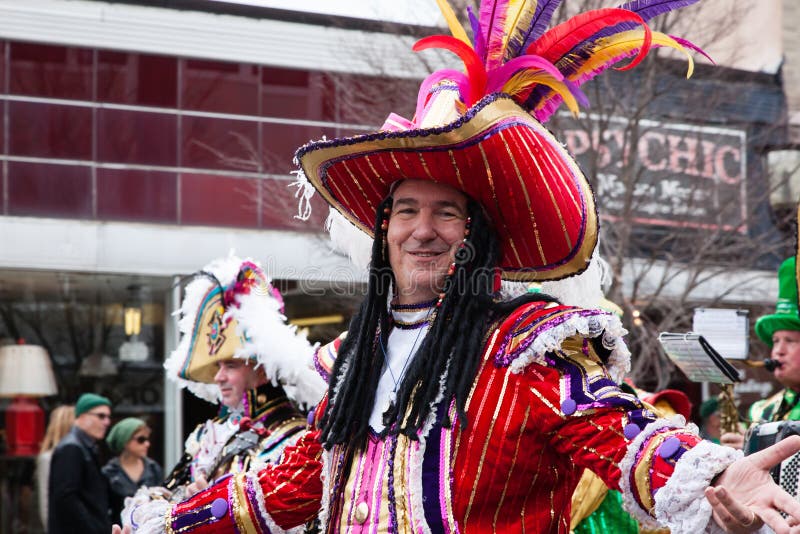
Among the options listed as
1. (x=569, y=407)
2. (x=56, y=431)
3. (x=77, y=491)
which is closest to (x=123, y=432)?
(x=77, y=491)

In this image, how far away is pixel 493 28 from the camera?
10.6ft

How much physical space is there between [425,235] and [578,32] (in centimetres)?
66

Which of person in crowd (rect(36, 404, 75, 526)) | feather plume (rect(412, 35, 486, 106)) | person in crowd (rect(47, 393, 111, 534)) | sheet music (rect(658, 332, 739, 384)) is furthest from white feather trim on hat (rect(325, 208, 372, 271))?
person in crowd (rect(36, 404, 75, 526))

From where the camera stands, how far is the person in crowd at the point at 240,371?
221 inches

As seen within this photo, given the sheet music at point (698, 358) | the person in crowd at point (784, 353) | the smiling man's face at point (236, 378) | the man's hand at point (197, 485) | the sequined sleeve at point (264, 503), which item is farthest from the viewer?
the smiling man's face at point (236, 378)

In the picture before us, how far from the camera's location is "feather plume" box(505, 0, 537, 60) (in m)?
3.21

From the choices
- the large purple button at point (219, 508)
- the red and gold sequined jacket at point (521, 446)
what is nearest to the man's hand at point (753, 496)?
the red and gold sequined jacket at point (521, 446)

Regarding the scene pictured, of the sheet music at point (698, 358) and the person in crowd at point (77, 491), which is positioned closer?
the sheet music at point (698, 358)

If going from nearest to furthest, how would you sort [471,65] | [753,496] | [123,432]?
[753,496] → [471,65] → [123,432]

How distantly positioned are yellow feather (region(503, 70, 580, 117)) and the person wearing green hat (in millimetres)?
2755

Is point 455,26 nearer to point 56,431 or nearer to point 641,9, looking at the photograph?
point 641,9

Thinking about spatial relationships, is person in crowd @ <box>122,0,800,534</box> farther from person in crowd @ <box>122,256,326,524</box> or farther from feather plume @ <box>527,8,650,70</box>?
person in crowd @ <box>122,256,326,524</box>

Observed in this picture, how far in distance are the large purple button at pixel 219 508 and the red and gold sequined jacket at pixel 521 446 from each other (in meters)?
0.42

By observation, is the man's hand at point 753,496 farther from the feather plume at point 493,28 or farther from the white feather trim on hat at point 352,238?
the white feather trim on hat at point 352,238
